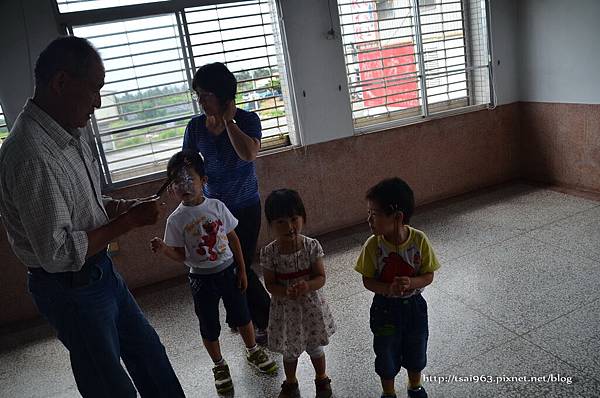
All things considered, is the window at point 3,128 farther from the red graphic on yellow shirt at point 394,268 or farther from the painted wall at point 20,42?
the red graphic on yellow shirt at point 394,268

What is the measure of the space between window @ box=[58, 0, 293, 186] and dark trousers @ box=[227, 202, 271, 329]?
1284mm

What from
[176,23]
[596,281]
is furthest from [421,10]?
[596,281]

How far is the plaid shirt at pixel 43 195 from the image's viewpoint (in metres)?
1.10

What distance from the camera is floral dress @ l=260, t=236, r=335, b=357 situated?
164 cm

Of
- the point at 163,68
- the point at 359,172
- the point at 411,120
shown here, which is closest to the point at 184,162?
the point at 163,68

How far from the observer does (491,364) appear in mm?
1884

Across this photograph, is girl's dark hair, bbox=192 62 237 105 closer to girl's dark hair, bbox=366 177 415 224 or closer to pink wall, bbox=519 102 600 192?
girl's dark hair, bbox=366 177 415 224

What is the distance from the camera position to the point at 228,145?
198 centimetres

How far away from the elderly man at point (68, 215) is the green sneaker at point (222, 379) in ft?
2.01

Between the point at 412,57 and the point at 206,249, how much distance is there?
9.13ft

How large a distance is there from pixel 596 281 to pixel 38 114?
271 centimetres

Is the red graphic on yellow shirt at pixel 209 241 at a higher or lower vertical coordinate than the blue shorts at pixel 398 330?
higher

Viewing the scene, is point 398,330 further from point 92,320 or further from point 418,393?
point 92,320

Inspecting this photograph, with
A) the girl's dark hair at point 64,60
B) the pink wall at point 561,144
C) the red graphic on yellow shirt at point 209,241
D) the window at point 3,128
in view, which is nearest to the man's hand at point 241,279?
the red graphic on yellow shirt at point 209,241
